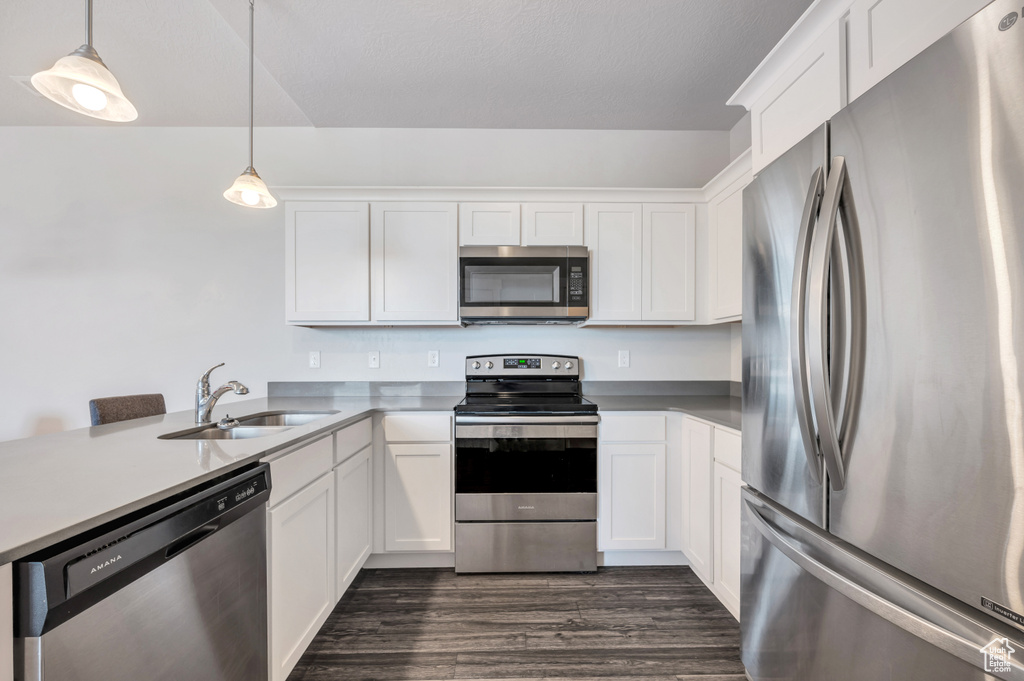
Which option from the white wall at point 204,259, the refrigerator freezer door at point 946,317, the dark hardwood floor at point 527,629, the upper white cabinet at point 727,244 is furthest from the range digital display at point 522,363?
the refrigerator freezer door at point 946,317

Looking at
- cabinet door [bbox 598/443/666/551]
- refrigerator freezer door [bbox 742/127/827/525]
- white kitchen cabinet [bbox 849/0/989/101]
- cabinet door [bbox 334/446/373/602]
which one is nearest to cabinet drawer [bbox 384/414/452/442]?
cabinet door [bbox 334/446/373/602]

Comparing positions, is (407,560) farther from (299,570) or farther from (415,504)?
(299,570)

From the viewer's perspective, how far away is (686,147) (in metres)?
2.89

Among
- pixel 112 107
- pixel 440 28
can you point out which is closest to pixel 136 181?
pixel 112 107

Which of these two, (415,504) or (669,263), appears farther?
(669,263)

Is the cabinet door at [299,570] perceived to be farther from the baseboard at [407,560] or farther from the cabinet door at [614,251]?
the cabinet door at [614,251]

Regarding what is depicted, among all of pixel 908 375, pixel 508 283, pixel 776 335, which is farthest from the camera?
pixel 508 283

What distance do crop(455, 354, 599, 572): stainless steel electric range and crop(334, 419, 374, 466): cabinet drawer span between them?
467mm

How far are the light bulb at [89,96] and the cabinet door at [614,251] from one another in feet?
6.88

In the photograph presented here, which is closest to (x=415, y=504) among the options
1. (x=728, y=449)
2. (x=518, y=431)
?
(x=518, y=431)

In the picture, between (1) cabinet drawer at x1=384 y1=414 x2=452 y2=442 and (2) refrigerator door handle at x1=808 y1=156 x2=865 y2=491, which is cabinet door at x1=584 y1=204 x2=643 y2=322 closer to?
(1) cabinet drawer at x1=384 y1=414 x2=452 y2=442

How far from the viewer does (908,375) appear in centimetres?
83

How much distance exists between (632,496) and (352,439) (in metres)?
1.49

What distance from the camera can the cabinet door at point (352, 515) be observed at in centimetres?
184
